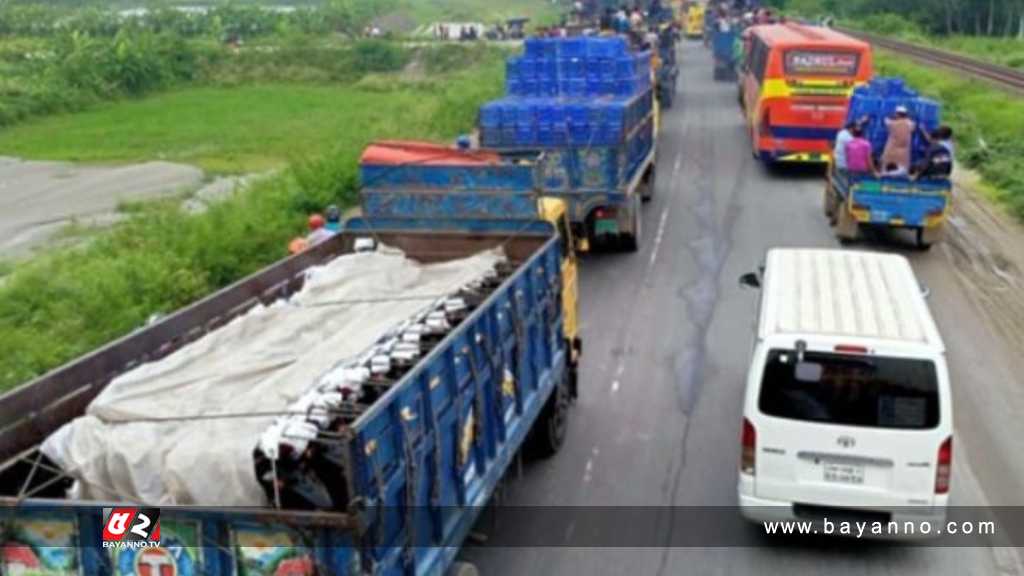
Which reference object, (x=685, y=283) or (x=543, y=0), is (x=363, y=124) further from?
(x=543, y=0)

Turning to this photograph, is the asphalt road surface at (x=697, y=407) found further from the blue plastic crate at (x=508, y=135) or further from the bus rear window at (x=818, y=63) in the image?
the bus rear window at (x=818, y=63)

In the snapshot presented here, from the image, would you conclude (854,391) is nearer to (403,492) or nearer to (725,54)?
(403,492)

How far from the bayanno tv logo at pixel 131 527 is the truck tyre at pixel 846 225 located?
1391 centimetres

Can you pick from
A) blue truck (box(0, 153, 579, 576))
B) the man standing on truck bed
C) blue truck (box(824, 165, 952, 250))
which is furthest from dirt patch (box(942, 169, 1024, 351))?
blue truck (box(0, 153, 579, 576))

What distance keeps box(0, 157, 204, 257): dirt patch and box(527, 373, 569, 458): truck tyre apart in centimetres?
1344

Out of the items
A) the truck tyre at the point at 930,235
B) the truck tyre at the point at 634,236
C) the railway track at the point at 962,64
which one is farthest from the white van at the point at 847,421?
the railway track at the point at 962,64

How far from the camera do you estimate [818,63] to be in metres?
22.9

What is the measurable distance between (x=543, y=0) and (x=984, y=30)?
4683 cm

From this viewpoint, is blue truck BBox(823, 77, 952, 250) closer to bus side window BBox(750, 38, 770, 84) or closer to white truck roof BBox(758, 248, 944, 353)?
bus side window BBox(750, 38, 770, 84)

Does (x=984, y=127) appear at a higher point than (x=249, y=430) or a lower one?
lower

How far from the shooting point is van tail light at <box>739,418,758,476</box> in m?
7.68

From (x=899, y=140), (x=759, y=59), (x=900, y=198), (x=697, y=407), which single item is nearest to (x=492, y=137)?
(x=900, y=198)

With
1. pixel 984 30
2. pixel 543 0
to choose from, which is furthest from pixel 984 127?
pixel 543 0

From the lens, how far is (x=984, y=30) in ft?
230
